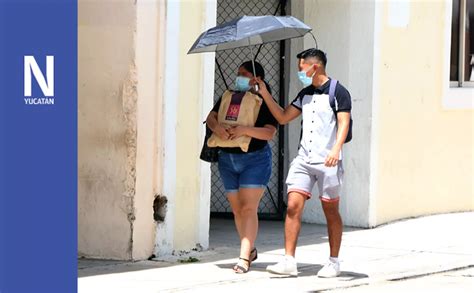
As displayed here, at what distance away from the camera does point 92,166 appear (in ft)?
33.8

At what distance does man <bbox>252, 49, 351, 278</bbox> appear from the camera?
29.7ft

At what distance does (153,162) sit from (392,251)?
260cm

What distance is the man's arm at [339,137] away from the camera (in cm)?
890

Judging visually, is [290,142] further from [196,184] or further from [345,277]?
[345,277]

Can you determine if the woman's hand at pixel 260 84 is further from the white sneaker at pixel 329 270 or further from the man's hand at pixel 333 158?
the white sneaker at pixel 329 270

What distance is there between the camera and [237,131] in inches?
365

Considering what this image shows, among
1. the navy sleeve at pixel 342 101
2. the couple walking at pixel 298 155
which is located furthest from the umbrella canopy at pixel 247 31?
the navy sleeve at pixel 342 101

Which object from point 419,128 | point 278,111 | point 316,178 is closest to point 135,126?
point 278,111

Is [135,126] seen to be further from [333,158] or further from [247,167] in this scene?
[333,158]

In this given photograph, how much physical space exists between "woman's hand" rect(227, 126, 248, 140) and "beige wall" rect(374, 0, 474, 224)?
3.93 meters
